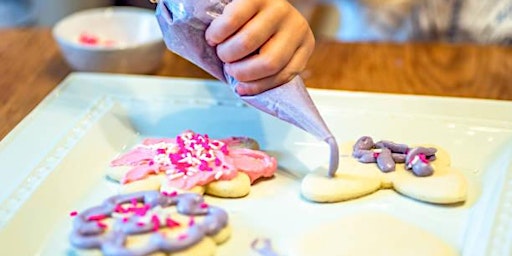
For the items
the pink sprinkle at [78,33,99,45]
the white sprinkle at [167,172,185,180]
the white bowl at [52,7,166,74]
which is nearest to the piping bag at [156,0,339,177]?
A: the white sprinkle at [167,172,185,180]

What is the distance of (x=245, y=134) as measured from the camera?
0.97 meters

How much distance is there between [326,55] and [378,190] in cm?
51

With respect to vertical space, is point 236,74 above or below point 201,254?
above

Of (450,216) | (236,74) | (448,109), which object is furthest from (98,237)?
(448,109)

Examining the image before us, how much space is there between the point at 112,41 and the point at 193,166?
1.90ft

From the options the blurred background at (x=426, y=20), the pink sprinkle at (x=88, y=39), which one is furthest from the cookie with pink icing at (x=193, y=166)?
the blurred background at (x=426, y=20)

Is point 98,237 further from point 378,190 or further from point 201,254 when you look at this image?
point 378,190

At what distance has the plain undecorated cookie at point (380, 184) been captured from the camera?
801mm

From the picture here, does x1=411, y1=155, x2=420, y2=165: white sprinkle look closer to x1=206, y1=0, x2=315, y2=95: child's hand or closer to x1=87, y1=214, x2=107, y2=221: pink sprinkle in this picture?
x1=206, y1=0, x2=315, y2=95: child's hand

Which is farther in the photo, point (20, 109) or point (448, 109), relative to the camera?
point (20, 109)

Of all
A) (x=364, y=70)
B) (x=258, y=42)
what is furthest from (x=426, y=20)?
(x=258, y=42)

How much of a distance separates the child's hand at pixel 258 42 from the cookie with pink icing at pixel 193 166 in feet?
0.27

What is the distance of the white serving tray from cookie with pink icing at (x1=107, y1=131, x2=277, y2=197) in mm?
19

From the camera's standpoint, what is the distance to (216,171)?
825mm
